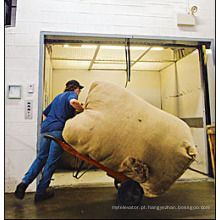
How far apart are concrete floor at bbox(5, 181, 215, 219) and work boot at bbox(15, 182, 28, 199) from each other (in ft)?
0.11

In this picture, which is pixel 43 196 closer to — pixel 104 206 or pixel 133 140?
pixel 104 206

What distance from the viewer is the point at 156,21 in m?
1.95

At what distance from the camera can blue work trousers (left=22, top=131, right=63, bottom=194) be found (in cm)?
160

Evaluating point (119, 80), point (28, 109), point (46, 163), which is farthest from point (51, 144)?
point (119, 80)

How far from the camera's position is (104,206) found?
1439 mm

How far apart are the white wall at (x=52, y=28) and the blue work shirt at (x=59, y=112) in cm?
14

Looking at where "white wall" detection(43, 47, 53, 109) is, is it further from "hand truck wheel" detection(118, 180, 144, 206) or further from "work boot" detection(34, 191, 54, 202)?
"hand truck wheel" detection(118, 180, 144, 206)

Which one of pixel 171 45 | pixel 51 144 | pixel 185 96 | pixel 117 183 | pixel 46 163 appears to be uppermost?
pixel 171 45

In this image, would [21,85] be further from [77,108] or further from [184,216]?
[184,216]

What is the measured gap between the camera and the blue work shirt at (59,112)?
161cm

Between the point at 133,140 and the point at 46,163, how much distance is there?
0.75 meters

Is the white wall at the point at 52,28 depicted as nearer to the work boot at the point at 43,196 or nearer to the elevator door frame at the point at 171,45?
the elevator door frame at the point at 171,45
